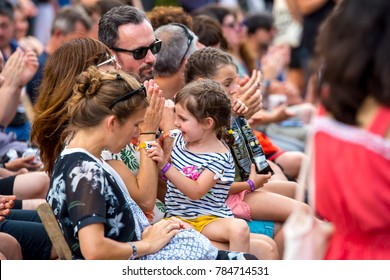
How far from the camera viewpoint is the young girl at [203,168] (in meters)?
4.12

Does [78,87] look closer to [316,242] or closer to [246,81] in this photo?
[316,242]

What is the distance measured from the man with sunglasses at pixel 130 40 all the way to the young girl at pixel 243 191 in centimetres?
27

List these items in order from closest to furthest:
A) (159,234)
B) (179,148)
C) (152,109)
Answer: (159,234) < (152,109) < (179,148)

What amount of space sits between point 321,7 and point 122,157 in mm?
5839

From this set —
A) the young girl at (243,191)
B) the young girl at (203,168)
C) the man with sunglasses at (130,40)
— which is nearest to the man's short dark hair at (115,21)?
the man with sunglasses at (130,40)

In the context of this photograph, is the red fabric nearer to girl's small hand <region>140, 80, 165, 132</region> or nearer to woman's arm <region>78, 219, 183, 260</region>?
woman's arm <region>78, 219, 183, 260</region>

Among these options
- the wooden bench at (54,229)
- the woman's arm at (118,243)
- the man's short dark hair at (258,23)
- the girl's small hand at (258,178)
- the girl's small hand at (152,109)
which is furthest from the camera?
the man's short dark hair at (258,23)

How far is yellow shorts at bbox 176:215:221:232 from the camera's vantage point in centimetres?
425

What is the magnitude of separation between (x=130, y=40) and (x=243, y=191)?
3.42ft

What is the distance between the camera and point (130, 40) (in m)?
4.64

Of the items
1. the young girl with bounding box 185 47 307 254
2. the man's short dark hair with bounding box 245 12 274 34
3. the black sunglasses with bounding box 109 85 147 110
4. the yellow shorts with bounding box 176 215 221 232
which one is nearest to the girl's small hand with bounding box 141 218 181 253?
the yellow shorts with bounding box 176 215 221 232

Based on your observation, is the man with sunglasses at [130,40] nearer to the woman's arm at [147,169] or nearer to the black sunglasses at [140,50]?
the black sunglasses at [140,50]

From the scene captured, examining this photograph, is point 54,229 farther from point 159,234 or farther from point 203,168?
point 203,168

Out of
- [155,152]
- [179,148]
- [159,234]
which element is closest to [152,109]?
[155,152]
